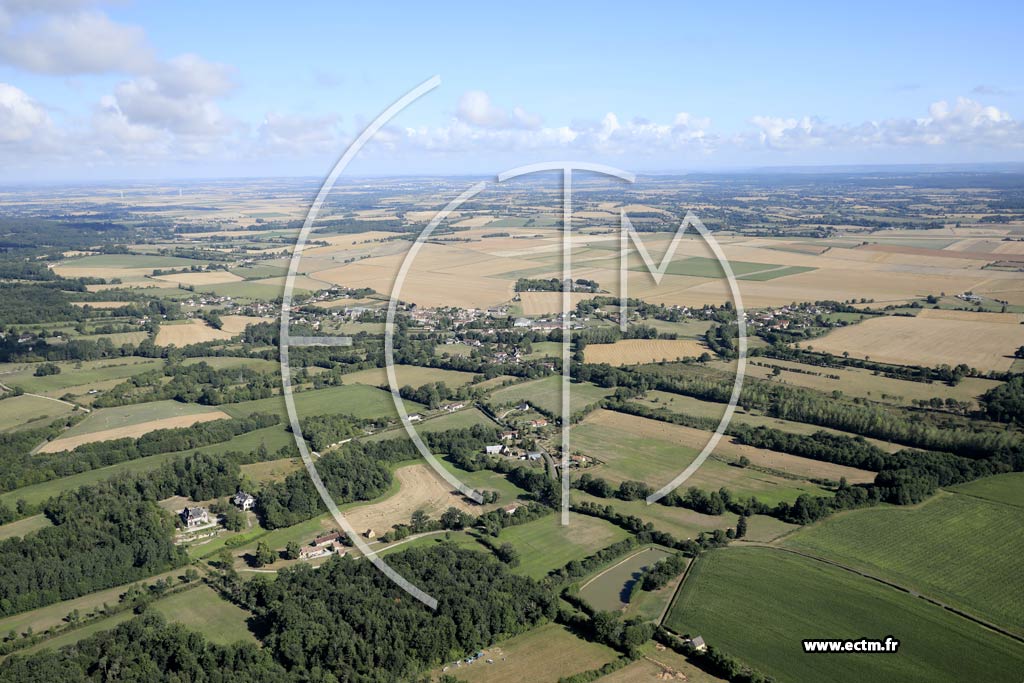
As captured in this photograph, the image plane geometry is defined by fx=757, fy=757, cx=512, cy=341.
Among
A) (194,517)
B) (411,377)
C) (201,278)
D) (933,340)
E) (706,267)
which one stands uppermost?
(706,267)

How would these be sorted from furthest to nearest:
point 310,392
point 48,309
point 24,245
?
1. point 24,245
2. point 48,309
3. point 310,392

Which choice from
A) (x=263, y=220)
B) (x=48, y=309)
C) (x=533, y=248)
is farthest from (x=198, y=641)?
(x=263, y=220)

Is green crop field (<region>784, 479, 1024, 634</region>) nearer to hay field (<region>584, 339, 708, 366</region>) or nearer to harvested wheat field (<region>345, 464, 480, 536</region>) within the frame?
harvested wheat field (<region>345, 464, 480, 536</region>)

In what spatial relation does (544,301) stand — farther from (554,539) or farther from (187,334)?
(554,539)

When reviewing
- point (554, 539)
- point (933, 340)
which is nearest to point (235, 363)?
point (554, 539)

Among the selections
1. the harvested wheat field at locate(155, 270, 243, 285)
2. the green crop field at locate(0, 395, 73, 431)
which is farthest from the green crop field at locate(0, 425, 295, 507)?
the harvested wheat field at locate(155, 270, 243, 285)

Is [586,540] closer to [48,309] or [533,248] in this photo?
[48,309]
